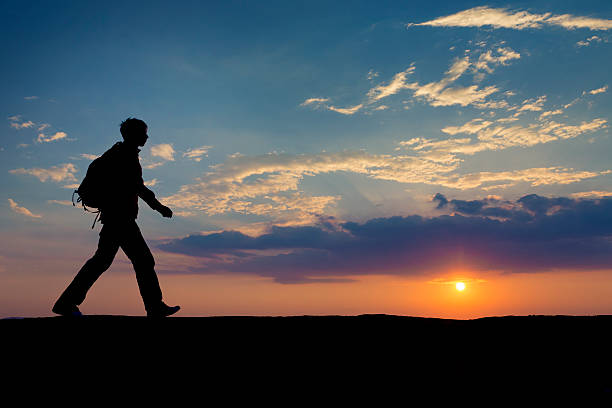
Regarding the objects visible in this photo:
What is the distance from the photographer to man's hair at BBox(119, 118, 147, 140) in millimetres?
6754

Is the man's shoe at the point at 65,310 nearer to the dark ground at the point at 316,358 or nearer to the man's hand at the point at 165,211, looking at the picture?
the dark ground at the point at 316,358

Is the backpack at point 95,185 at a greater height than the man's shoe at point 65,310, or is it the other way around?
the backpack at point 95,185

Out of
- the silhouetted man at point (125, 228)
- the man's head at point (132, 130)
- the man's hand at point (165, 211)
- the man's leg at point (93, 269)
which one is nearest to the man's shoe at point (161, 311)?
the silhouetted man at point (125, 228)

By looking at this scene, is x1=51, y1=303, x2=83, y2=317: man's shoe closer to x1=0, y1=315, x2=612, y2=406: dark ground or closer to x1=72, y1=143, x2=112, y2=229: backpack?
x1=0, y1=315, x2=612, y2=406: dark ground

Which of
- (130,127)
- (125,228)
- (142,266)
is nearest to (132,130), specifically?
(130,127)

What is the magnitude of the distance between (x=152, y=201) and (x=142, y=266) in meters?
0.86

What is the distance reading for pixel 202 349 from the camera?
5.08 meters

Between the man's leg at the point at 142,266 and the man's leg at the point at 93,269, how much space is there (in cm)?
16

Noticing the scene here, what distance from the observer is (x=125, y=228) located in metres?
6.76

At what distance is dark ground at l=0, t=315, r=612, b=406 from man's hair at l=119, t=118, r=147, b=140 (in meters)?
2.38

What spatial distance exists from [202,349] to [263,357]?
651mm

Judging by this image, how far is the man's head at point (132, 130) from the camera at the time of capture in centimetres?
676

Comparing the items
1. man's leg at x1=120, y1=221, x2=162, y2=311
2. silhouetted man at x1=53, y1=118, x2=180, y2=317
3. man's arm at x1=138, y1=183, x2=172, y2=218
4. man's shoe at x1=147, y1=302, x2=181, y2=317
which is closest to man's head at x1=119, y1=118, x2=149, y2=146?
silhouetted man at x1=53, y1=118, x2=180, y2=317

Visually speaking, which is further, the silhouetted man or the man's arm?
the man's arm
